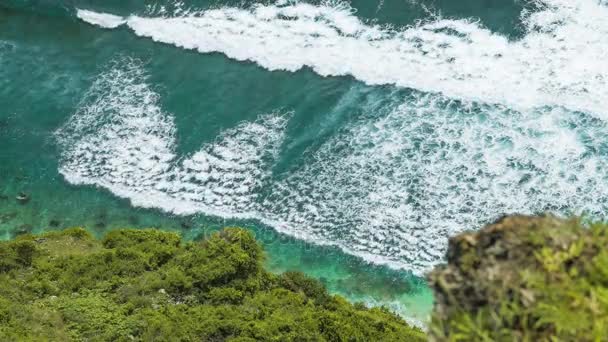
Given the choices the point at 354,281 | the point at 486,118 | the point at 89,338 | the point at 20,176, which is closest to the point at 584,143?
the point at 486,118

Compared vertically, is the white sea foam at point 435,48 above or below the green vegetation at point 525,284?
below

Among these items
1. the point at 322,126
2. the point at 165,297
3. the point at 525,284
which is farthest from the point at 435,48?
the point at 525,284

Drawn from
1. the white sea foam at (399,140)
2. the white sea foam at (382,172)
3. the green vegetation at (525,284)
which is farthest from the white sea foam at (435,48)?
the green vegetation at (525,284)

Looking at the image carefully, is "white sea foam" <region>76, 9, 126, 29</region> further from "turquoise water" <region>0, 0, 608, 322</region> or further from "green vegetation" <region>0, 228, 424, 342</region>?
"green vegetation" <region>0, 228, 424, 342</region>

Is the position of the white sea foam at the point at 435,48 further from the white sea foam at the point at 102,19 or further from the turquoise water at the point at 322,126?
the white sea foam at the point at 102,19

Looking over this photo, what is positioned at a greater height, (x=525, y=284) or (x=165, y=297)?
(x=525, y=284)

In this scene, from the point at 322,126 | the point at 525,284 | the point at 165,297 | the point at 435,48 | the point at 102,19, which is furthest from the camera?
the point at 102,19

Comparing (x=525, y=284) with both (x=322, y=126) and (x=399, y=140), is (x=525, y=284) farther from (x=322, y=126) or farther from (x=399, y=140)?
(x=322, y=126)
